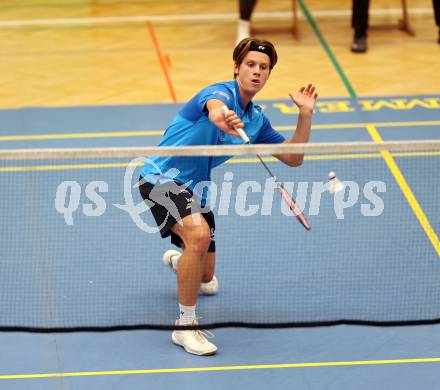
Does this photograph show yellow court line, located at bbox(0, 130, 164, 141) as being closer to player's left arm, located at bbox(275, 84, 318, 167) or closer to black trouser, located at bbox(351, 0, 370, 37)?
black trouser, located at bbox(351, 0, 370, 37)

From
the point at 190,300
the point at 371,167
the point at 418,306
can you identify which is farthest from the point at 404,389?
the point at 371,167

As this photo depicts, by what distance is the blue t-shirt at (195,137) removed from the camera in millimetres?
6645

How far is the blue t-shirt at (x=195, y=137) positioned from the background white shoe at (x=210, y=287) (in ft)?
2.69

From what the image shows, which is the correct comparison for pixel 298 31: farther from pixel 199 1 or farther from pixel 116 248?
pixel 116 248

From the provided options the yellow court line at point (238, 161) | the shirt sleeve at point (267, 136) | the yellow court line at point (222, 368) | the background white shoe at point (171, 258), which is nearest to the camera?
the yellow court line at point (222, 368)

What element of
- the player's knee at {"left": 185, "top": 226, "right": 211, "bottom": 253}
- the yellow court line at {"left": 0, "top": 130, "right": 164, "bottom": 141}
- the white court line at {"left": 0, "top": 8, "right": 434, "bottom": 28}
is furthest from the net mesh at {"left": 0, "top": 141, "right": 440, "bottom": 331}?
the white court line at {"left": 0, "top": 8, "right": 434, "bottom": 28}

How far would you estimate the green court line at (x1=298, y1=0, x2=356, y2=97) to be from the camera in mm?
11688

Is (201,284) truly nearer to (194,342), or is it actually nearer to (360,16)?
(194,342)

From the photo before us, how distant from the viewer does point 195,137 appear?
6.75m

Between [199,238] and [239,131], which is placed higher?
[239,131]

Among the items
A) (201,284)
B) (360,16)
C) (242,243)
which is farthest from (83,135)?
(360,16)

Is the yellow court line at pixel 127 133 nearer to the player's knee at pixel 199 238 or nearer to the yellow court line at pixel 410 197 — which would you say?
the yellow court line at pixel 410 197

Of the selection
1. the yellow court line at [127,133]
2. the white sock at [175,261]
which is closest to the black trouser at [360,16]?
the yellow court line at [127,133]

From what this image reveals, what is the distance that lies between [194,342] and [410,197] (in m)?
2.93
